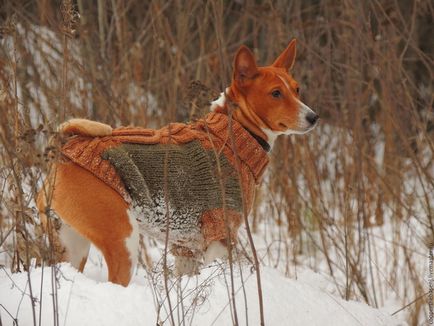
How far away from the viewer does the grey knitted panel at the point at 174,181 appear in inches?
87.0

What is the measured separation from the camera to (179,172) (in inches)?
89.6

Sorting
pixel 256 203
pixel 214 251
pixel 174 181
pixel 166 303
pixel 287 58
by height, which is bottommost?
pixel 166 303

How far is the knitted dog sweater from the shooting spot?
219 centimetres

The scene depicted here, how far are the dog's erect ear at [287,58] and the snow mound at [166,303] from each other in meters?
0.88

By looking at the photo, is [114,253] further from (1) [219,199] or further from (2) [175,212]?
(1) [219,199]

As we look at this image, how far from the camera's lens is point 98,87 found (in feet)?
11.9

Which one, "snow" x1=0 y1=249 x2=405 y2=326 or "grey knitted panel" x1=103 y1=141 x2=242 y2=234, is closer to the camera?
"snow" x1=0 y1=249 x2=405 y2=326

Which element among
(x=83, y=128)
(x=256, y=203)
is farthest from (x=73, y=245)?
(x=256, y=203)

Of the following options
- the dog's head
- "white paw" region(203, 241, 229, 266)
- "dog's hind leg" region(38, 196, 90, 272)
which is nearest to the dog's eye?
the dog's head

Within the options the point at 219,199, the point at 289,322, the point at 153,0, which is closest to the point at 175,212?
the point at 219,199

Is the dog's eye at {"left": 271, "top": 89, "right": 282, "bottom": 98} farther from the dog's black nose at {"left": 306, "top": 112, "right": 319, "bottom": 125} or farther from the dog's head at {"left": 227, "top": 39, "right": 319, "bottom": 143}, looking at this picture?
the dog's black nose at {"left": 306, "top": 112, "right": 319, "bottom": 125}

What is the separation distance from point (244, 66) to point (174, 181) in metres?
0.53

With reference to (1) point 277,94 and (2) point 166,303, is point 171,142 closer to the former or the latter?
(1) point 277,94

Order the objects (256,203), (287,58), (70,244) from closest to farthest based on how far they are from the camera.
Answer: (70,244)
(287,58)
(256,203)
